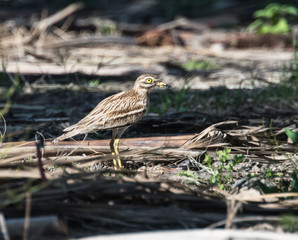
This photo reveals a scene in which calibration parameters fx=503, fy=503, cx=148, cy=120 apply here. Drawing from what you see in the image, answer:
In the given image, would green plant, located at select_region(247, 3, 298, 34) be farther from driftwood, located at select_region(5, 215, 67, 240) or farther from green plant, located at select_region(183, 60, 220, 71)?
driftwood, located at select_region(5, 215, 67, 240)

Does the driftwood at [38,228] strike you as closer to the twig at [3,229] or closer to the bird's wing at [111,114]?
the twig at [3,229]

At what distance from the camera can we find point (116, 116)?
524cm

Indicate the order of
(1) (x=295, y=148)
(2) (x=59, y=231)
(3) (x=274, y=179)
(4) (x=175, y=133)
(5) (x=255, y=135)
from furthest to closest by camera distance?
(4) (x=175, y=133) → (5) (x=255, y=135) → (1) (x=295, y=148) → (3) (x=274, y=179) → (2) (x=59, y=231)

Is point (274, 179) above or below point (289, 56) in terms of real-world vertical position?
below

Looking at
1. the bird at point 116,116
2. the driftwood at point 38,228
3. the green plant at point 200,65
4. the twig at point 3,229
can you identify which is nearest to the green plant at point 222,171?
the bird at point 116,116

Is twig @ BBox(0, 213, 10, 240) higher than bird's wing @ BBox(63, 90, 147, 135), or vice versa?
bird's wing @ BBox(63, 90, 147, 135)

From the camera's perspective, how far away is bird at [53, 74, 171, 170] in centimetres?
508

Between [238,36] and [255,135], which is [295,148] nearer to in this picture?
[255,135]

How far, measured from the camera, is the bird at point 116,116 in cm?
508

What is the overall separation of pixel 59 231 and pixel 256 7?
11.9 metres

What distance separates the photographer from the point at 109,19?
1346 centimetres

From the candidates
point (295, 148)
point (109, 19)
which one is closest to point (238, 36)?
point (109, 19)

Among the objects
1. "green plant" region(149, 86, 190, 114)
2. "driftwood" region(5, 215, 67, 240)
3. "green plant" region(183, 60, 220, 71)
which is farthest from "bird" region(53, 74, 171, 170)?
"green plant" region(183, 60, 220, 71)

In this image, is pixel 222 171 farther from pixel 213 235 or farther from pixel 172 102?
pixel 172 102
